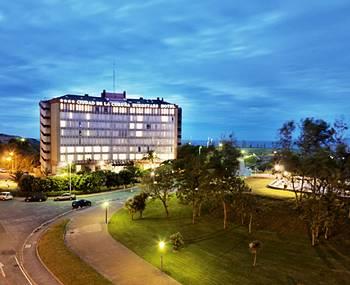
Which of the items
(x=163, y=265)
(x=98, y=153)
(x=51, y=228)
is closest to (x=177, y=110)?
(x=98, y=153)

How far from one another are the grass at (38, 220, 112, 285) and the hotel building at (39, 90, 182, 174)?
244ft

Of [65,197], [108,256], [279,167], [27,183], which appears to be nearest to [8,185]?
[27,183]

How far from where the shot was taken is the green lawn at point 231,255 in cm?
2942

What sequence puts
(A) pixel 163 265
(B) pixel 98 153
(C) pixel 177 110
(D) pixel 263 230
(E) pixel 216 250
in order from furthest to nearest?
(C) pixel 177 110, (B) pixel 98 153, (D) pixel 263 230, (E) pixel 216 250, (A) pixel 163 265

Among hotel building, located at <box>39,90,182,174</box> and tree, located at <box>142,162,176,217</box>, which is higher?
hotel building, located at <box>39,90,182,174</box>

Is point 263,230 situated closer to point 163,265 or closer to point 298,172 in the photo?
point 298,172

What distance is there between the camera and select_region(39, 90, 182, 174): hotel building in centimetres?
11200

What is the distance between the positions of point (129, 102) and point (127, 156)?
62.0ft

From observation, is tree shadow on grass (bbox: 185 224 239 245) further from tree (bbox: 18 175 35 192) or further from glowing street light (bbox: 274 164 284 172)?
tree (bbox: 18 175 35 192)

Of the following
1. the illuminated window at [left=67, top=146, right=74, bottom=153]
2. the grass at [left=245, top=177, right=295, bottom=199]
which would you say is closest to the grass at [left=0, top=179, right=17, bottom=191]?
the illuminated window at [left=67, top=146, right=74, bottom=153]

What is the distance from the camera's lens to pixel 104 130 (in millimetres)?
121000

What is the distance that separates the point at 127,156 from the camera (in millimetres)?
125750

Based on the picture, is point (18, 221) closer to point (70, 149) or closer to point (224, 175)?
point (224, 175)

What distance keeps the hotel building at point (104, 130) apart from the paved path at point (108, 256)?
67.6 meters
